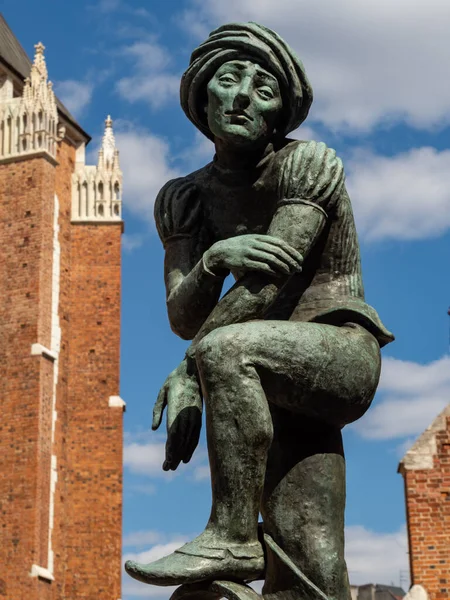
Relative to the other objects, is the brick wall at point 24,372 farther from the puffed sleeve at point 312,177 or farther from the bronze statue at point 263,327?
the puffed sleeve at point 312,177

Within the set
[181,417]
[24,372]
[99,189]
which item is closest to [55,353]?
[24,372]

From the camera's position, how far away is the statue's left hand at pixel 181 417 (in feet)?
12.0

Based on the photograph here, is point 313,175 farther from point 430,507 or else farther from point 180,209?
point 430,507

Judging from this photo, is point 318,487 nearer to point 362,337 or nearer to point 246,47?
point 362,337

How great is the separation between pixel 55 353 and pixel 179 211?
83.9 ft

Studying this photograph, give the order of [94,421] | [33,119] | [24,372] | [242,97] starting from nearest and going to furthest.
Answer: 1. [242,97]
2. [24,372]
3. [94,421]
4. [33,119]

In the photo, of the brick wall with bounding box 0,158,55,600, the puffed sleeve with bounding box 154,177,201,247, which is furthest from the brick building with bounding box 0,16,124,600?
the puffed sleeve with bounding box 154,177,201,247

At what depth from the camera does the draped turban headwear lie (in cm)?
385

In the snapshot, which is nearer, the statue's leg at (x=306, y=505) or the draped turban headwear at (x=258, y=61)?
the statue's leg at (x=306, y=505)

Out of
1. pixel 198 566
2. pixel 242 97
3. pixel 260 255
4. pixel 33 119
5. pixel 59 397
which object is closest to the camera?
pixel 198 566

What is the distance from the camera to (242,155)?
12.9 ft

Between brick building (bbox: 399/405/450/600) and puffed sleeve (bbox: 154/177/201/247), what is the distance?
9135mm

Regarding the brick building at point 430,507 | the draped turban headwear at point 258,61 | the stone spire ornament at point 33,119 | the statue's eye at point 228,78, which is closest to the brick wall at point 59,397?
the stone spire ornament at point 33,119

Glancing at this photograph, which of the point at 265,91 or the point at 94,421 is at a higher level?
the point at 94,421
